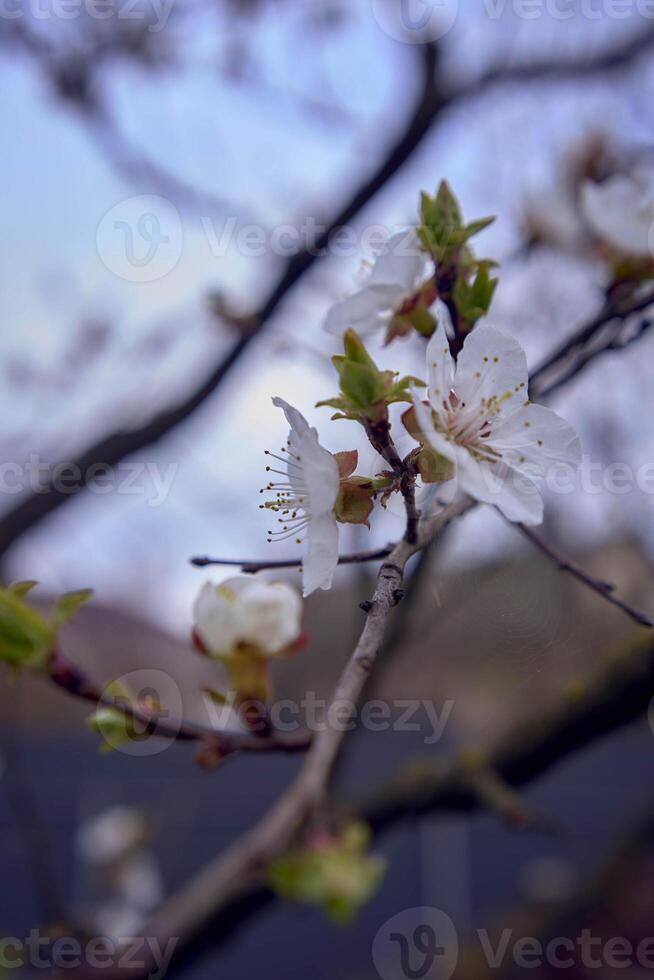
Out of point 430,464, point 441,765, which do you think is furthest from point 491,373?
point 441,765

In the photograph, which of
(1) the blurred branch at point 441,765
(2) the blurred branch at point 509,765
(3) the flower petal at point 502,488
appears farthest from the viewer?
(2) the blurred branch at point 509,765

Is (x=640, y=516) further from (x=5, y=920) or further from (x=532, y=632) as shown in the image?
(x=5, y=920)

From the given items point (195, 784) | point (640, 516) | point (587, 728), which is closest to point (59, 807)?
point (195, 784)

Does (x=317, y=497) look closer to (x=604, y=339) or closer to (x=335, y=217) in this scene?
(x=604, y=339)

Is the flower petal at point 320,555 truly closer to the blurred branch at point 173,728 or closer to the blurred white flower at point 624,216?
the blurred branch at point 173,728

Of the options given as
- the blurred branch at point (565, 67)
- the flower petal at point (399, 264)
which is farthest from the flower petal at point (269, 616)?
the blurred branch at point (565, 67)

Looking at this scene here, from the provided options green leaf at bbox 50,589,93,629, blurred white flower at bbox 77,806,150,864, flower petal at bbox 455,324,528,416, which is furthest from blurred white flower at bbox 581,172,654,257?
blurred white flower at bbox 77,806,150,864

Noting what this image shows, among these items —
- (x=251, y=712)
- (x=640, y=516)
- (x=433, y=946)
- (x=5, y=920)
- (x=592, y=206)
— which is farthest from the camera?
(x=5, y=920)
